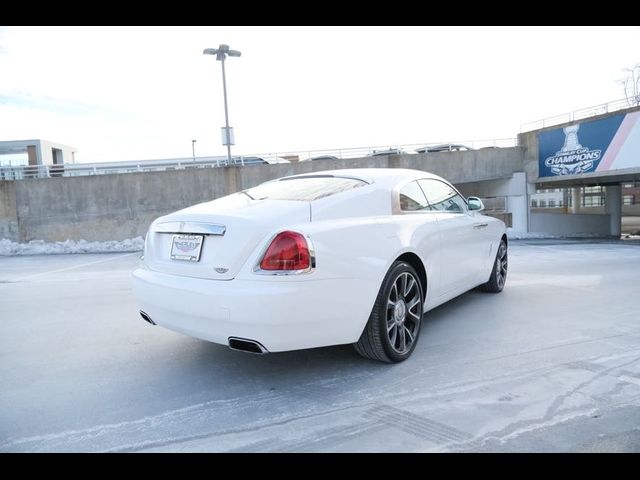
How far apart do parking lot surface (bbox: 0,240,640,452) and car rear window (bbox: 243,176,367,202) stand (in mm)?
1262

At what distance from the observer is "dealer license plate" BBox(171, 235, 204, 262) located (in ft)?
9.69

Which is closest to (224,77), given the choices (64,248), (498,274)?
(64,248)

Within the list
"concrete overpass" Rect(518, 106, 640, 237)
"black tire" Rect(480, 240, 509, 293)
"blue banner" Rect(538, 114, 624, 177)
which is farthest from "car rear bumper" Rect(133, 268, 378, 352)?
"blue banner" Rect(538, 114, 624, 177)

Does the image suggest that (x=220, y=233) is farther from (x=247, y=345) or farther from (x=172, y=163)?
(x=172, y=163)

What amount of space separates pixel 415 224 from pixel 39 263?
10784 mm

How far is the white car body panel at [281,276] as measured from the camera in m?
2.65

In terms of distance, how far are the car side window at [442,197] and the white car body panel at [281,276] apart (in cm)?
74

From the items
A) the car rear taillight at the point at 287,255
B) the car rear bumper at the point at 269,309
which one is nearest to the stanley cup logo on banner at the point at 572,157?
the car rear bumper at the point at 269,309

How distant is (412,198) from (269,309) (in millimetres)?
1838

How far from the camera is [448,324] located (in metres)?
4.30

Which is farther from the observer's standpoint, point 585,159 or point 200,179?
point 585,159

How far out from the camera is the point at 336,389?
9.46 ft
